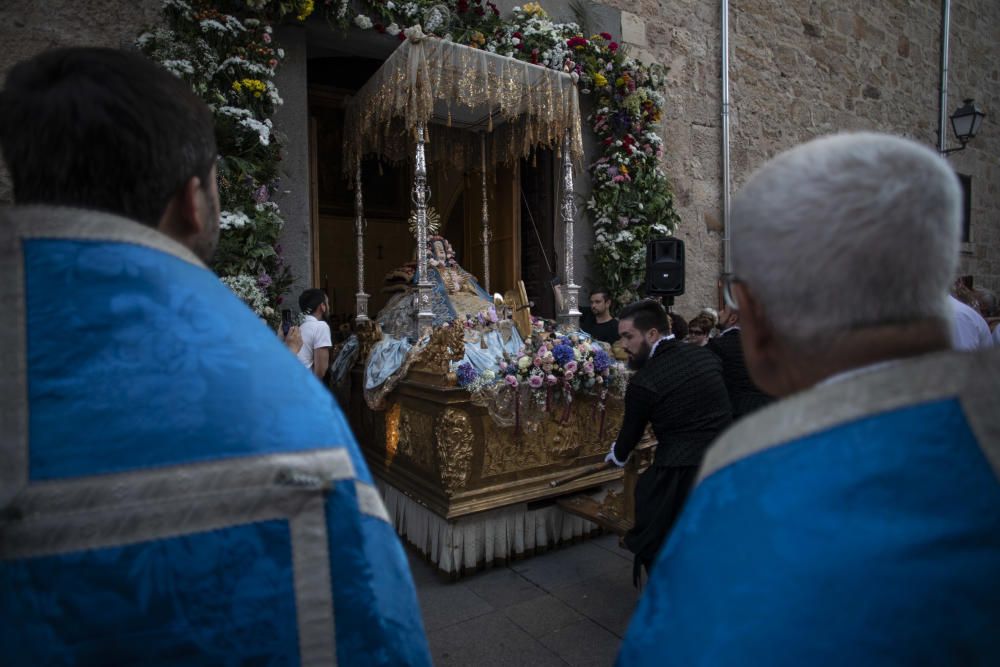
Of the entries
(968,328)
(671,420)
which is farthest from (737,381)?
(968,328)

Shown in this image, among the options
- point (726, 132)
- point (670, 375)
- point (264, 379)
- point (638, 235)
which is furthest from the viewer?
point (726, 132)

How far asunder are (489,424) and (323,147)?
6.05m

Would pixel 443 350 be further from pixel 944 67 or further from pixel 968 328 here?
pixel 944 67

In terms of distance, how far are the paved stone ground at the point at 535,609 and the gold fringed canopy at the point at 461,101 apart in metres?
3.47

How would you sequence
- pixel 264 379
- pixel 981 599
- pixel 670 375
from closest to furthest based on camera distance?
pixel 981 599, pixel 264 379, pixel 670 375

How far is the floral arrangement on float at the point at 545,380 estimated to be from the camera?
3.87 metres

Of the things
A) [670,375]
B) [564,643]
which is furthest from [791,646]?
[564,643]

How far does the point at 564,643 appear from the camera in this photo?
9.46 ft

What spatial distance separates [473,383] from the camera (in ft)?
12.5

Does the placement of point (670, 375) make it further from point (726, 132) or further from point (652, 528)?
point (726, 132)

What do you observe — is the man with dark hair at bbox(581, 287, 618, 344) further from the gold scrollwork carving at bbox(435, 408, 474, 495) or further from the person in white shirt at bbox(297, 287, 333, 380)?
the person in white shirt at bbox(297, 287, 333, 380)

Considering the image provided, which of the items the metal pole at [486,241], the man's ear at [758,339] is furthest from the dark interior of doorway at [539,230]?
the man's ear at [758,339]

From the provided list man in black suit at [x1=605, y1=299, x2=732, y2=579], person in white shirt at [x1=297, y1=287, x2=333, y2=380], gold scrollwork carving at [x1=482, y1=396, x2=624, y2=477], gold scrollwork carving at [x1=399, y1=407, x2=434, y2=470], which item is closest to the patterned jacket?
man in black suit at [x1=605, y1=299, x2=732, y2=579]

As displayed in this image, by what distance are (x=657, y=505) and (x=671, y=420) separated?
0.42 metres
